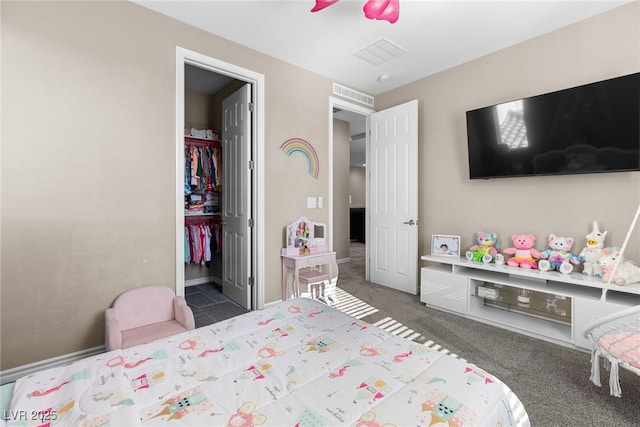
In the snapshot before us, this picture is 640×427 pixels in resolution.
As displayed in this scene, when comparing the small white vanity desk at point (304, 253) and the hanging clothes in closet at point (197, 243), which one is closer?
the small white vanity desk at point (304, 253)

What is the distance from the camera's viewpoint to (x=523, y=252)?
2.94 meters

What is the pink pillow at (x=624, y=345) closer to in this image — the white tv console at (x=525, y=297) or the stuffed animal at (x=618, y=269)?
the white tv console at (x=525, y=297)

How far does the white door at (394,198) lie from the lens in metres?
3.84

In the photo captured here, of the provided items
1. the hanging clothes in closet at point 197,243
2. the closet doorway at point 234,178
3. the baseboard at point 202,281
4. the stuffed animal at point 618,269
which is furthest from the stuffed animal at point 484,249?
the baseboard at point 202,281

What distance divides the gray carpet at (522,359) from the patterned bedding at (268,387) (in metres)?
1.00

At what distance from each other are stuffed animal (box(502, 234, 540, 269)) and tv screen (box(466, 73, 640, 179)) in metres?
0.65

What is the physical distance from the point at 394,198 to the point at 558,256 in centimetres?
188

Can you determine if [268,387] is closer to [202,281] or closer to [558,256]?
[558,256]

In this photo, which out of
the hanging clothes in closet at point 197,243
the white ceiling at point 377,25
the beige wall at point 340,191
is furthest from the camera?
the beige wall at point 340,191

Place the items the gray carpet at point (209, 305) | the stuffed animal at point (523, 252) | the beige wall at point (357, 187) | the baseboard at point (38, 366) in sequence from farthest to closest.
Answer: the beige wall at point (357, 187)
the gray carpet at point (209, 305)
the stuffed animal at point (523, 252)
the baseboard at point (38, 366)

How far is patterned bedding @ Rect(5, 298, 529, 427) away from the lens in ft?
3.07

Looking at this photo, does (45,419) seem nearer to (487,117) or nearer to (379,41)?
(379,41)

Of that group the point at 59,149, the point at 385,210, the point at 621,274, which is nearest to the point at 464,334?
the point at 621,274

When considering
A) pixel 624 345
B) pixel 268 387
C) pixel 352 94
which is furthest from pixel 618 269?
pixel 352 94
